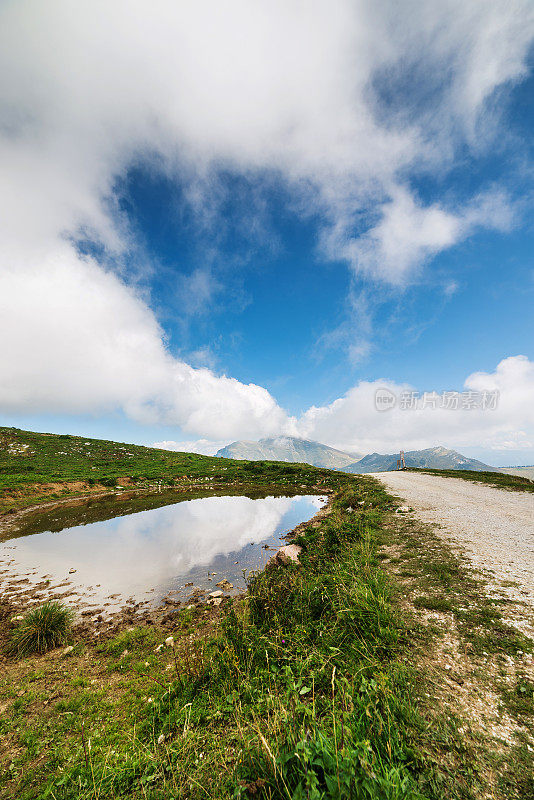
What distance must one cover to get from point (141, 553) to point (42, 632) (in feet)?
22.5

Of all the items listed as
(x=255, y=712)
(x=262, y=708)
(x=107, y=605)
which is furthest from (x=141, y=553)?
(x=262, y=708)

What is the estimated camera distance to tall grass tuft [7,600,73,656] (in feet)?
24.6

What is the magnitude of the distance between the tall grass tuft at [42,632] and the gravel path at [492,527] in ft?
38.8

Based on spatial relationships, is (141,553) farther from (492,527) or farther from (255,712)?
(492,527)

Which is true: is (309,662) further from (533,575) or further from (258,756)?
(533,575)

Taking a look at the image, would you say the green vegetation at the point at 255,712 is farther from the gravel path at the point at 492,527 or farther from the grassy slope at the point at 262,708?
the gravel path at the point at 492,527

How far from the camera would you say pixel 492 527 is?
11.2 m

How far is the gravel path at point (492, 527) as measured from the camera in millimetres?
7160

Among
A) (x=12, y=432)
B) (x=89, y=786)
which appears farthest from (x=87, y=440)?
(x=89, y=786)

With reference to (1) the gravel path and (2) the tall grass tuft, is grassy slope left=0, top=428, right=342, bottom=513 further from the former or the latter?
(1) the gravel path

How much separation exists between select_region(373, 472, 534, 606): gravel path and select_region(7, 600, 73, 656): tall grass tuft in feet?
38.8

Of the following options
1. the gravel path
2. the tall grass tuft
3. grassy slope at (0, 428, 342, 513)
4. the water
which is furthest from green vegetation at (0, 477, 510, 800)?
grassy slope at (0, 428, 342, 513)

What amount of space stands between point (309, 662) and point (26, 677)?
6.94 meters

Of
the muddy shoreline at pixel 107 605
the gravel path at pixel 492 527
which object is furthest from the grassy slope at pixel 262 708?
the gravel path at pixel 492 527
